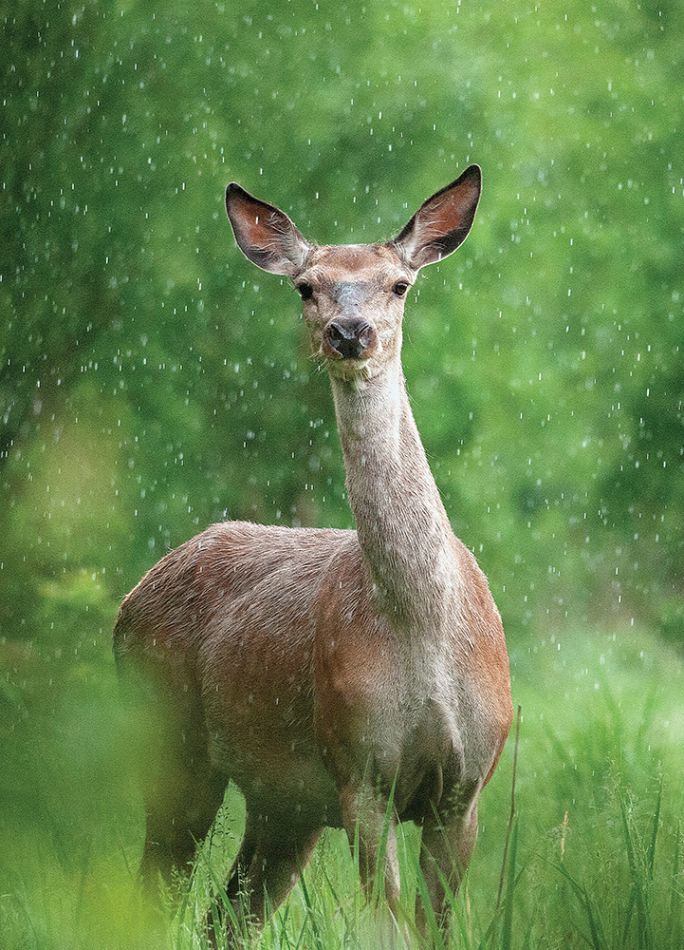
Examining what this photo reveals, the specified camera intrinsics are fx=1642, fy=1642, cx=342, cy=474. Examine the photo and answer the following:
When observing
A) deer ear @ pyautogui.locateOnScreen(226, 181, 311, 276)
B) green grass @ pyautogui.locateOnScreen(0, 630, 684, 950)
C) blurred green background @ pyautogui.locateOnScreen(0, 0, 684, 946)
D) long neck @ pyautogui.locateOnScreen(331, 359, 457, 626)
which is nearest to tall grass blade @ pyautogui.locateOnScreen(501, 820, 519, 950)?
green grass @ pyautogui.locateOnScreen(0, 630, 684, 950)

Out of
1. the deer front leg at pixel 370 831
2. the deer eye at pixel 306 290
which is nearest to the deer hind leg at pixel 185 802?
the deer front leg at pixel 370 831

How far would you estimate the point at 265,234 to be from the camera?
20.7 feet

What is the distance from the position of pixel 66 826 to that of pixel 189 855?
12.4 ft

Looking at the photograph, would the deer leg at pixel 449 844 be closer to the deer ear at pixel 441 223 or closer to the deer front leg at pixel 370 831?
the deer front leg at pixel 370 831

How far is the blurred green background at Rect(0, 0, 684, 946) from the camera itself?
11.0 m

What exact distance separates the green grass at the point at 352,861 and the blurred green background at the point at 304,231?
3777 mm

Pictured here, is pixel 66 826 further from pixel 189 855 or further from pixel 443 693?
pixel 189 855

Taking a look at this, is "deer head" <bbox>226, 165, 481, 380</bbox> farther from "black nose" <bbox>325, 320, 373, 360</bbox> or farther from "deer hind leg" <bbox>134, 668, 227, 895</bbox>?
"deer hind leg" <bbox>134, 668, 227, 895</bbox>

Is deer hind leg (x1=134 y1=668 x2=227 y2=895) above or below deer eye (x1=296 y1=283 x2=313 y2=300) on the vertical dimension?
below

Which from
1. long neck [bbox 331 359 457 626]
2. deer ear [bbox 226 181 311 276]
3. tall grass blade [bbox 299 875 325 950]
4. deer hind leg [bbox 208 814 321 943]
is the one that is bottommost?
deer hind leg [bbox 208 814 321 943]

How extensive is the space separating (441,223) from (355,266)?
0.65 metres

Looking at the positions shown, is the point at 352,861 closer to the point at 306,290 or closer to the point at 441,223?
the point at 306,290

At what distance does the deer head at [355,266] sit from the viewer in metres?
5.30

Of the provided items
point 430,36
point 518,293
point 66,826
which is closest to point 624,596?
point 518,293
